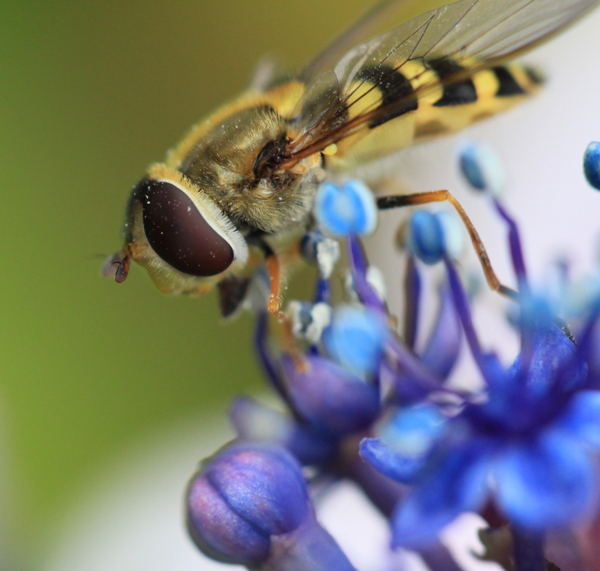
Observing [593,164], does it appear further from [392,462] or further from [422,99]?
[392,462]

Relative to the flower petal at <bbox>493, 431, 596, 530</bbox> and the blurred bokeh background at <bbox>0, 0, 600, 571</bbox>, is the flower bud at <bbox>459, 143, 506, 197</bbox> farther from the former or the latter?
the blurred bokeh background at <bbox>0, 0, 600, 571</bbox>

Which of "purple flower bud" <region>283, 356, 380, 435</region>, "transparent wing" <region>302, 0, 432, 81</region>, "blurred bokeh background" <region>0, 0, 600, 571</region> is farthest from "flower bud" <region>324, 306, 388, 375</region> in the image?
"blurred bokeh background" <region>0, 0, 600, 571</region>

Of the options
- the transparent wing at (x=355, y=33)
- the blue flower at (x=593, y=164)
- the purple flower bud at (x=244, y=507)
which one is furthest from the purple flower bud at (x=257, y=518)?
the transparent wing at (x=355, y=33)

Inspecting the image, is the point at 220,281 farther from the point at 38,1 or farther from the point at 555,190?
the point at 38,1

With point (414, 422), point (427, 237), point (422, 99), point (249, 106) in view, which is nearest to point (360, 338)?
point (414, 422)

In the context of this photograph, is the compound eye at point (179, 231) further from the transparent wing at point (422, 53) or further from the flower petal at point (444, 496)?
the flower petal at point (444, 496)

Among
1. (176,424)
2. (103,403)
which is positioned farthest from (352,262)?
(103,403)
